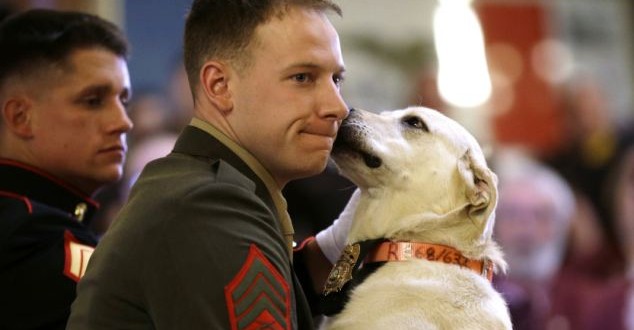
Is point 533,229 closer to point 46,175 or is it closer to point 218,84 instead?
point 46,175

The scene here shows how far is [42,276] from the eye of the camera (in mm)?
2877

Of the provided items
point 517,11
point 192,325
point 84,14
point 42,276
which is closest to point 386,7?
point 517,11

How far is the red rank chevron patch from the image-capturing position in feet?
7.23

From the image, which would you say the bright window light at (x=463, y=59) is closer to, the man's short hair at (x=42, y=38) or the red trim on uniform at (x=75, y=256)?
the man's short hair at (x=42, y=38)

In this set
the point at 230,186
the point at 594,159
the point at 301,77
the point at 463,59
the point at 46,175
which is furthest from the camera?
the point at 463,59

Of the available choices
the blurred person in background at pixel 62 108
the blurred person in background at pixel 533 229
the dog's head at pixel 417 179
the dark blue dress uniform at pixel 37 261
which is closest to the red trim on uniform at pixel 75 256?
the dark blue dress uniform at pixel 37 261

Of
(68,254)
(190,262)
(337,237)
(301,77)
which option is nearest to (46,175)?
(68,254)

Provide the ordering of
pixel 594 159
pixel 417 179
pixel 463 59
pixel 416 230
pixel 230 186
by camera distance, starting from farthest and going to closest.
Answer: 1. pixel 463 59
2. pixel 594 159
3. pixel 417 179
4. pixel 416 230
5. pixel 230 186

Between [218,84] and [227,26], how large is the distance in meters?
0.13

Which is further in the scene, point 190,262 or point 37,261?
point 37,261

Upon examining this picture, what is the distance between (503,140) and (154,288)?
6543 mm

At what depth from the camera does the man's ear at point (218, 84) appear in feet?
8.39

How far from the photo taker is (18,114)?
129 inches

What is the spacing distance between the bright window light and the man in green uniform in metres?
6.12
